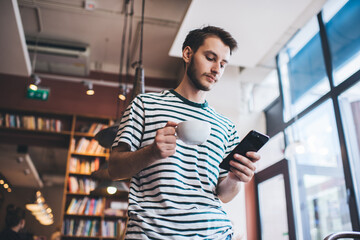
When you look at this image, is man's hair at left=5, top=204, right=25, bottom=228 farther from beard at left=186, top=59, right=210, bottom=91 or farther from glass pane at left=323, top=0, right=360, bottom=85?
glass pane at left=323, top=0, right=360, bottom=85

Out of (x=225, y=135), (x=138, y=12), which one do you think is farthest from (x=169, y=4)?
(x=225, y=135)

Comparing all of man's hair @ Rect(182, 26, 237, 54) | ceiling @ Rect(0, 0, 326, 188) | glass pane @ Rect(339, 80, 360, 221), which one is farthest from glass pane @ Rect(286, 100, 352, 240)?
man's hair @ Rect(182, 26, 237, 54)

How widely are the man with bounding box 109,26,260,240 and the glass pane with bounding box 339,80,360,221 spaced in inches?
107

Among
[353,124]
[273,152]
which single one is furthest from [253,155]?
[273,152]

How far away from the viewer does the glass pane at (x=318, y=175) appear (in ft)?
13.7

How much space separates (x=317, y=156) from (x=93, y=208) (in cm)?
335

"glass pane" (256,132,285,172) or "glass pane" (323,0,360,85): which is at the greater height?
"glass pane" (323,0,360,85)

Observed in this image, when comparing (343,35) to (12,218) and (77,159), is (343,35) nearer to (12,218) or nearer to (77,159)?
(77,159)

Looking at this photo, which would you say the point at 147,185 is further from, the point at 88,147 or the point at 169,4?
the point at 88,147

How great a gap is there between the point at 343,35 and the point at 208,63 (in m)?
3.20

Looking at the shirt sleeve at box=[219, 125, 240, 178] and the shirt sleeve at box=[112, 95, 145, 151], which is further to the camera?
the shirt sleeve at box=[219, 125, 240, 178]

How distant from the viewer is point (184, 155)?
1.15 metres

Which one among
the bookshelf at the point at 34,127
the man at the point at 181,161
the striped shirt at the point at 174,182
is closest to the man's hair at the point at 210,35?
the man at the point at 181,161

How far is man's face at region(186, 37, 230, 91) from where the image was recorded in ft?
4.20
